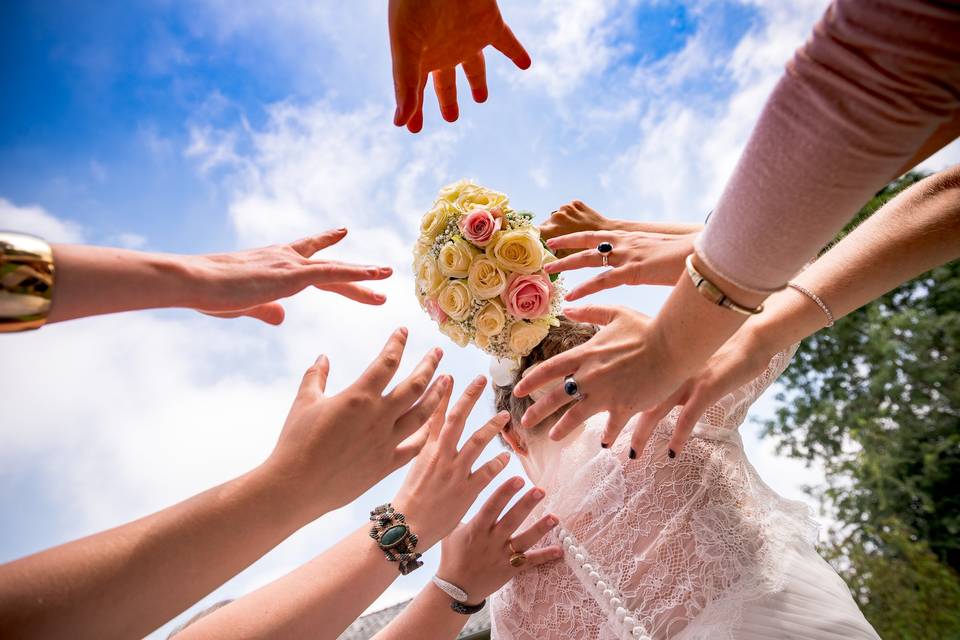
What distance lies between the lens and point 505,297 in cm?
254

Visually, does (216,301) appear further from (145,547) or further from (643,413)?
(643,413)

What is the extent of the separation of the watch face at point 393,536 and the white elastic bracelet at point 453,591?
432mm

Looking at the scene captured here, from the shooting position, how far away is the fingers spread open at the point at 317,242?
2068 mm

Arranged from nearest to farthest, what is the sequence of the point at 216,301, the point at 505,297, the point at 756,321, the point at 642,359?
the point at 642,359, the point at 216,301, the point at 756,321, the point at 505,297

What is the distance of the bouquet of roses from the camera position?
8.30 ft

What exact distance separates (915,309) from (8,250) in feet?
50.5

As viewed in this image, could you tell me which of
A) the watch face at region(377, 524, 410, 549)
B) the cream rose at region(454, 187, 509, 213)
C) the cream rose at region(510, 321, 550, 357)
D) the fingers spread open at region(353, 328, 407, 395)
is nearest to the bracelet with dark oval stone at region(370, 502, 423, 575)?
the watch face at region(377, 524, 410, 549)

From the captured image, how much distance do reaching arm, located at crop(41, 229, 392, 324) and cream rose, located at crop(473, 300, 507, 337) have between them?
26.9 inches

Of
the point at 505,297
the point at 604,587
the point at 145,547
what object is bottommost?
the point at 604,587

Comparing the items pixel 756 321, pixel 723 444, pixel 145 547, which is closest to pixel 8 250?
pixel 145 547

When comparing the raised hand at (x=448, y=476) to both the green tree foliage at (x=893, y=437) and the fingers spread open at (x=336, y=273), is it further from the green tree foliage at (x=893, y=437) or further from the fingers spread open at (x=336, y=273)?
the green tree foliage at (x=893, y=437)

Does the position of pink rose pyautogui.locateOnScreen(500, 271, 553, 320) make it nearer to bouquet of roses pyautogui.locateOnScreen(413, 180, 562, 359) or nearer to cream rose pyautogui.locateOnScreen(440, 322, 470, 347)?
bouquet of roses pyautogui.locateOnScreen(413, 180, 562, 359)

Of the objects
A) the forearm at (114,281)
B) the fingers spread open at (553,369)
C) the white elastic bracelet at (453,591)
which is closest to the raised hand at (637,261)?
the fingers spread open at (553,369)

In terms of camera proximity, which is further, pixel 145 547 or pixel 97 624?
pixel 145 547
